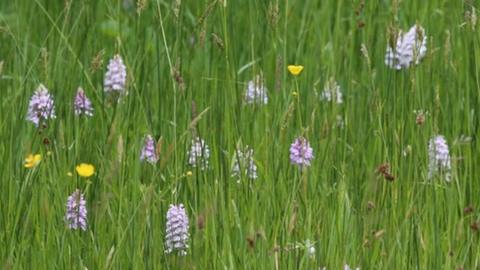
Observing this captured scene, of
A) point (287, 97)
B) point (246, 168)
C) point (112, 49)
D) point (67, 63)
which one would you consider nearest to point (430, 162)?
point (246, 168)

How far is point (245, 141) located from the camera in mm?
3416

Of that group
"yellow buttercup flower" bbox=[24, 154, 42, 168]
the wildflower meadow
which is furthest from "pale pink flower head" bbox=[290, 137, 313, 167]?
"yellow buttercup flower" bbox=[24, 154, 42, 168]

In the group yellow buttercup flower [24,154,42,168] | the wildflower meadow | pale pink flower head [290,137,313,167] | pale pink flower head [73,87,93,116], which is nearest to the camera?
→ the wildflower meadow

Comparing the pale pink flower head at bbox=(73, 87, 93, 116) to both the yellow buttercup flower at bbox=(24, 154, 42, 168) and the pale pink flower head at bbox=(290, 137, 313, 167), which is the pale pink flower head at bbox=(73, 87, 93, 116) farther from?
the pale pink flower head at bbox=(290, 137, 313, 167)

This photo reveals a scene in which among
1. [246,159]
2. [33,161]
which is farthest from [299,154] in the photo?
[33,161]

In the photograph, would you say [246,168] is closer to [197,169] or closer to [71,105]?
[197,169]

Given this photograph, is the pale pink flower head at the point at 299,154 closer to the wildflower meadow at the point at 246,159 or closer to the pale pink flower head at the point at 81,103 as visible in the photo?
the wildflower meadow at the point at 246,159

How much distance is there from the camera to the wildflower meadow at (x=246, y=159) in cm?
269

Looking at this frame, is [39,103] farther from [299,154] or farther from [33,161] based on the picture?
[299,154]

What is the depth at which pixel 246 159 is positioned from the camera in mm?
2941

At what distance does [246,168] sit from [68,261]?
21.6 inches

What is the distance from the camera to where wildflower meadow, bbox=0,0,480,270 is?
106 inches

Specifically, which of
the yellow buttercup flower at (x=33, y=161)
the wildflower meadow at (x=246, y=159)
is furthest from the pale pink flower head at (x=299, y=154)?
the yellow buttercup flower at (x=33, y=161)

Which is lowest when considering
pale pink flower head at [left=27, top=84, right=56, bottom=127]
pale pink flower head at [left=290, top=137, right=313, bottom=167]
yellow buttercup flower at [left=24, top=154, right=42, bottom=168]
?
yellow buttercup flower at [left=24, top=154, right=42, bottom=168]
